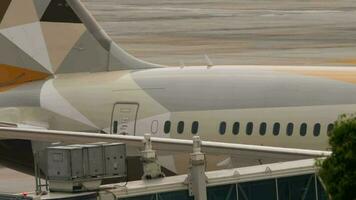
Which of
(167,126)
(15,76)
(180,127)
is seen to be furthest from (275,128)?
(15,76)

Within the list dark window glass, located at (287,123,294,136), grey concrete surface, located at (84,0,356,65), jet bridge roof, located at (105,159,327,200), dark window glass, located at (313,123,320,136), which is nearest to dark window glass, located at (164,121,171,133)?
dark window glass, located at (287,123,294,136)

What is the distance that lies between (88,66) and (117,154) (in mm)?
13232

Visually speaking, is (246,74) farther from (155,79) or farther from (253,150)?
(253,150)

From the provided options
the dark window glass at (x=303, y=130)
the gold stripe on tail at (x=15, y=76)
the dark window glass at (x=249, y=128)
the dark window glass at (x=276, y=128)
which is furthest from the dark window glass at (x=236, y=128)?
the gold stripe on tail at (x=15, y=76)

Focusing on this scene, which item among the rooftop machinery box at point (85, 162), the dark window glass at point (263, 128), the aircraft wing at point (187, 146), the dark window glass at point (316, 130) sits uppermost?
the dark window glass at point (263, 128)

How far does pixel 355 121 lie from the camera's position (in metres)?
15.7

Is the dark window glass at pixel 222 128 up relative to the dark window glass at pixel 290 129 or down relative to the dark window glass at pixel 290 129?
up

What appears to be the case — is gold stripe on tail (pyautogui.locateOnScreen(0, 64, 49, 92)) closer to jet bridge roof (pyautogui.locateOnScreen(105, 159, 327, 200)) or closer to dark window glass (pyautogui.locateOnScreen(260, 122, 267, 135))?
dark window glass (pyautogui.locateOnScreen(260, 122, 267, 135))

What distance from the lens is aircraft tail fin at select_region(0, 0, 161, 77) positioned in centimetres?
3512

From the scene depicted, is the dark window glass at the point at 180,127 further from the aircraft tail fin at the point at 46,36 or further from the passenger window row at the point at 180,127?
the aircraft tail fin at the point at 46,36

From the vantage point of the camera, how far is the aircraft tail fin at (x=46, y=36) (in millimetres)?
35125

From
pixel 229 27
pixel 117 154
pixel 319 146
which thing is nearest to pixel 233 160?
pixel 117 154

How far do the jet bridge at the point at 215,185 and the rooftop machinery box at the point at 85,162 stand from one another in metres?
0.35

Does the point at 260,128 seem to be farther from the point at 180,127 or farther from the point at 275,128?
the point at 180,127
